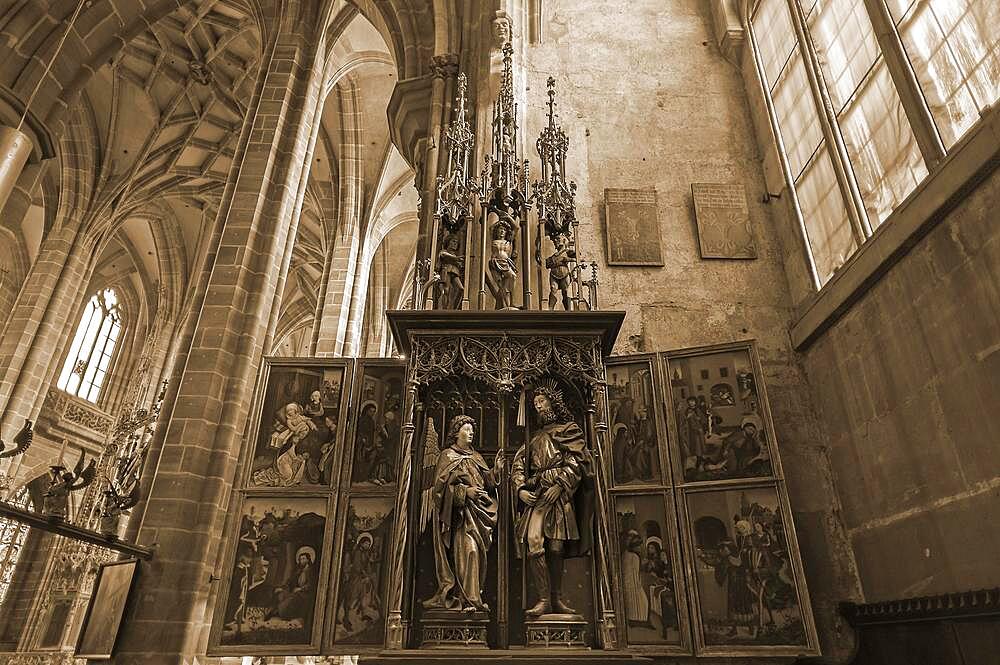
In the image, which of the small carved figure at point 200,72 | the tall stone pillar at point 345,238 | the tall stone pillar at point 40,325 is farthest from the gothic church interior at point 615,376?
the small carved figure at point 200,72

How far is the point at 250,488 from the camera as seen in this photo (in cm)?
528

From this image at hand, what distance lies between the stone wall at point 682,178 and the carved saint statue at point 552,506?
1698 millimetres

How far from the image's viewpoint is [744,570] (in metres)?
4.90

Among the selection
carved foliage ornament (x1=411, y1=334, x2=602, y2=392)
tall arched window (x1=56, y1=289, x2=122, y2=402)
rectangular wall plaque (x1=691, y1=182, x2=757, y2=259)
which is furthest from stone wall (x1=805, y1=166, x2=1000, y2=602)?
tall arched window (x1=56, y1=289, x2=122, y2=402)

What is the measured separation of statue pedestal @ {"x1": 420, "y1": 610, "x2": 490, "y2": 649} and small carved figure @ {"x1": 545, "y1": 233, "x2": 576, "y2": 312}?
280 cm

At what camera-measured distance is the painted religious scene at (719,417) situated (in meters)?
Result: 5.26

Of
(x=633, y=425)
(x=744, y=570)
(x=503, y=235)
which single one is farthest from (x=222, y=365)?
(x=744, y=570)

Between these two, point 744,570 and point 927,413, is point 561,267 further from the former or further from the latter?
point 927,413

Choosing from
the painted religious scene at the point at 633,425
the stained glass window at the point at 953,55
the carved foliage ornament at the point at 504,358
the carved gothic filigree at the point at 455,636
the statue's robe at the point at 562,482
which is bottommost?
the carved gothic filigree at the point at 455,636

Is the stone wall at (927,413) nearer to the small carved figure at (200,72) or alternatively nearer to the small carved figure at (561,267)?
the small carved figure at (561,267)

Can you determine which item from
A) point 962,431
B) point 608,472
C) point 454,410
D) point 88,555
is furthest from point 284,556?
point 88,555

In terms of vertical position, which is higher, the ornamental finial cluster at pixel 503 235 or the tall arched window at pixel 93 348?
the tall arched window at pixel 93 348

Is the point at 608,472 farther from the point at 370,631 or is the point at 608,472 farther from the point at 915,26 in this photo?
the point at 915,26

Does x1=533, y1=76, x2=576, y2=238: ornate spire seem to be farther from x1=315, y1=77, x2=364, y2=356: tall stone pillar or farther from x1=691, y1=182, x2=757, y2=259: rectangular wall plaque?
x1=315, y1=77, x2=364, y2=356: tall stone pillar
